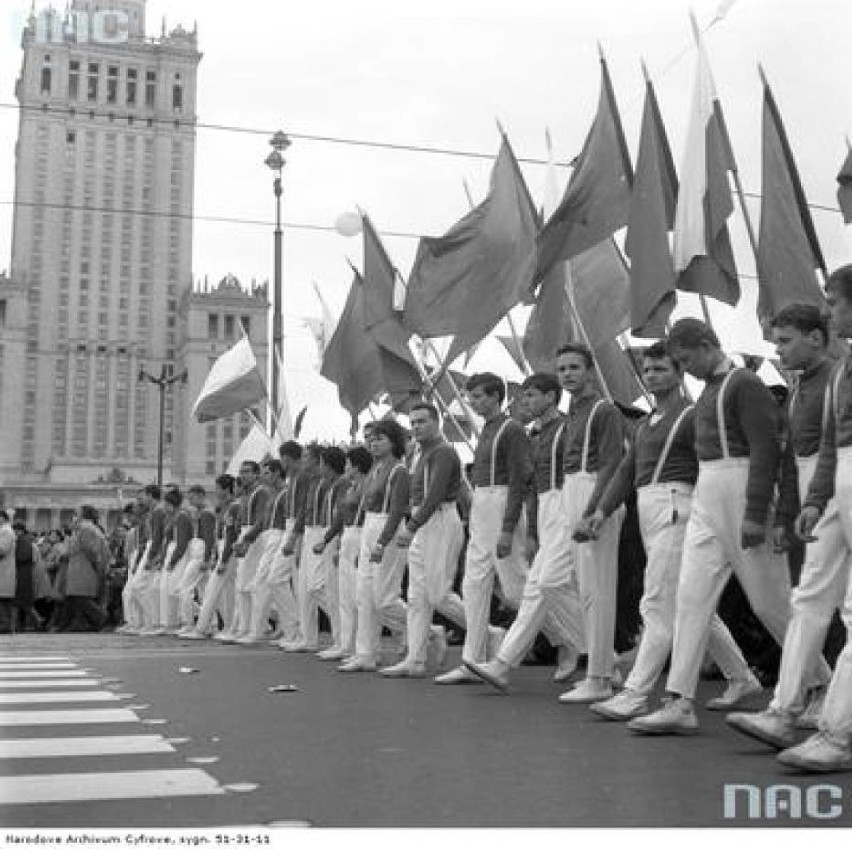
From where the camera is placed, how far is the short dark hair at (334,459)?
42.7 ft

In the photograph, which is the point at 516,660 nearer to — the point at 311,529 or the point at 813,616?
the point at 813,616

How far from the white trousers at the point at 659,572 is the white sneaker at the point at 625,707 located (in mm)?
35

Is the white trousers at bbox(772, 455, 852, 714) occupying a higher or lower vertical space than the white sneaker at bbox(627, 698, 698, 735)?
higher

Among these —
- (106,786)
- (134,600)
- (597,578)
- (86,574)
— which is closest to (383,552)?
(597,578)

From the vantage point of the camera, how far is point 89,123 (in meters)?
110

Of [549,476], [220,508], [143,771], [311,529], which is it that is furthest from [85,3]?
[143,771]

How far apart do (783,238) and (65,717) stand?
667cm

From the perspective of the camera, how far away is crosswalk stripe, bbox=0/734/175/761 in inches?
229

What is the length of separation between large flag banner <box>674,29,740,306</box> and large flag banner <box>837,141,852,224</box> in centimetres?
85

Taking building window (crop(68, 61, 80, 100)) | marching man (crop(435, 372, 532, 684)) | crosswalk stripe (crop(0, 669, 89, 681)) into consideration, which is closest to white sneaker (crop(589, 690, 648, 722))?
marching man (crop(435, 372, 532, 684))

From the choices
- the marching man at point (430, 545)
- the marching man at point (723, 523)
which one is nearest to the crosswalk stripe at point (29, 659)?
the marching man at point (430, 545)

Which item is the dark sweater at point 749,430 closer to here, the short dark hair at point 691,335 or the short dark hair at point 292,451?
the short dark hair at point 691,335

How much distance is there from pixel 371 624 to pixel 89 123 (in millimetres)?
106233

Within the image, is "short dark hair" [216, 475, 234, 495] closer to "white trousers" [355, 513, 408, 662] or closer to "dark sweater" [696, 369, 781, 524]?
"white trousers" [355, 513, 408, 662]
